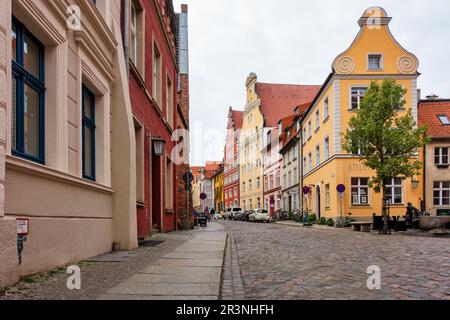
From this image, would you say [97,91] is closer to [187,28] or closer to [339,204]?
[339,204]

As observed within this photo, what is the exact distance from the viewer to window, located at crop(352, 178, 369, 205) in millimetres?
29525

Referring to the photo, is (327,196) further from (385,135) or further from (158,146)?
(158,146)

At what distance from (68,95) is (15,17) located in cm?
169

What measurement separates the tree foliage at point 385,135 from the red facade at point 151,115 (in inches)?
354

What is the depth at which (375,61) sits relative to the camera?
30.5 meters

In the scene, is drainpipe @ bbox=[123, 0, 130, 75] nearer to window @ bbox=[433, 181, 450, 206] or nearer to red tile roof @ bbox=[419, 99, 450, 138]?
red tile roof @ bbox=[419, 99, 450, 138]

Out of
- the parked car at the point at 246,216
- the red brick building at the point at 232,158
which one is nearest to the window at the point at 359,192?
the parked car at the point at 246,216

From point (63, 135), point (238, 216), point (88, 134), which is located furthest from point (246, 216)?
point (63, 135)

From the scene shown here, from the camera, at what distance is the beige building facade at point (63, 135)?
17.6ft

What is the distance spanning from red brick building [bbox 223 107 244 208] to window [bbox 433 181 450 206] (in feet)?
140

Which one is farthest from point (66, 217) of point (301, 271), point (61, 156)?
point (301, 271)

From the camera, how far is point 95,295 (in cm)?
489

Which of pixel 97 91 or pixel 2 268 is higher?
Answer: pixel 97 91

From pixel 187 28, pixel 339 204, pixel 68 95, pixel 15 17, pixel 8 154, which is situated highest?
pixel 187 28
